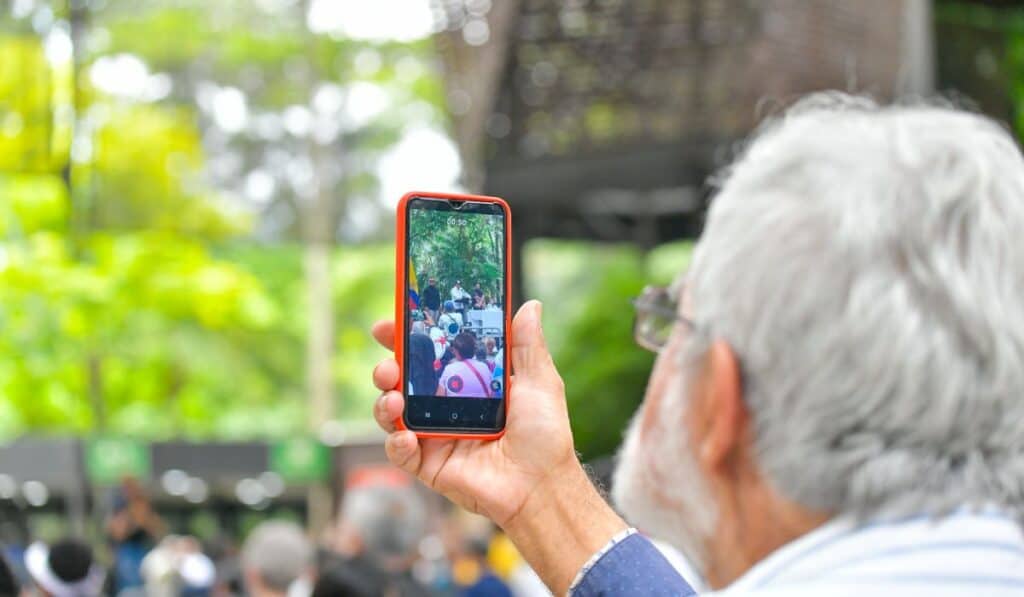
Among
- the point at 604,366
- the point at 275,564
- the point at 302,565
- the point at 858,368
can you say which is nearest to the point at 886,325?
the point at 858,368

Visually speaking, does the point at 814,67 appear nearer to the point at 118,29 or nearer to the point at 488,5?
the point at 488,5

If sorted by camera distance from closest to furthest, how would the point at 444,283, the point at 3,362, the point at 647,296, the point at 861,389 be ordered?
the point at 861,389 → the point at 647,296 → the point at 444,283 → the point at 3,362

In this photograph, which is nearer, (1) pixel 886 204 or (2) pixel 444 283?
(1) pixel 886 204

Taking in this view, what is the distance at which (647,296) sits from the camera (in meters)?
1.68

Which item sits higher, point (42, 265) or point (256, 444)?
point (42, 265)

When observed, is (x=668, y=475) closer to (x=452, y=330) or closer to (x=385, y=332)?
(x=452, y=330)

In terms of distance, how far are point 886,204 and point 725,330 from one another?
0.19 meters

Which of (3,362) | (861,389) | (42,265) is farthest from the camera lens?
(3,362)

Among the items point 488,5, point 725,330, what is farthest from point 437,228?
point 488,5

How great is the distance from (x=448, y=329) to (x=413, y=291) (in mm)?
65

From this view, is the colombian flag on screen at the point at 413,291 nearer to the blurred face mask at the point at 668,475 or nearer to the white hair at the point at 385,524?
the blurred face mask at the point at 668,475

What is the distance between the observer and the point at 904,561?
1.32m

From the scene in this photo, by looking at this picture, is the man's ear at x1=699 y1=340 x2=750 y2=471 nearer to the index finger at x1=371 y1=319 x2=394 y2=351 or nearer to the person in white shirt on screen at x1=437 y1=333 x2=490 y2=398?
the person in white shirt on screen at x1=437 y1=333 x2=490 y2=398

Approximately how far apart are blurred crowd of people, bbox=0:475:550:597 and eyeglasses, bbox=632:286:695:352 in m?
0.91
